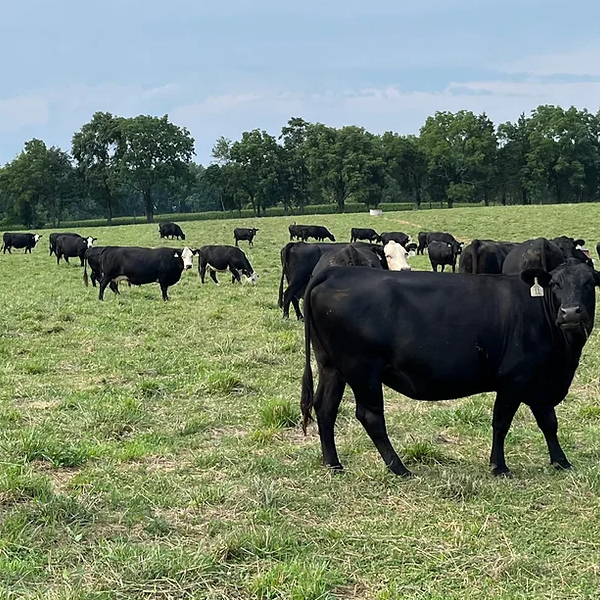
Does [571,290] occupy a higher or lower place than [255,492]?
higher

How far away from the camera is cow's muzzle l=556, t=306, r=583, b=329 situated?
17.7 feet

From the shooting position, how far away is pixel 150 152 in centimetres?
7800

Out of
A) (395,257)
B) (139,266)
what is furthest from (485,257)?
(139,266)

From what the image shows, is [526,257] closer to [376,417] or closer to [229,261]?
[376,417]

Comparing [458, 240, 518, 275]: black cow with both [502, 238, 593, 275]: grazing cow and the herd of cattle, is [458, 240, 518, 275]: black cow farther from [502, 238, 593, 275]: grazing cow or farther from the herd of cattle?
the herd of cattle

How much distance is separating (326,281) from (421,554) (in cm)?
254

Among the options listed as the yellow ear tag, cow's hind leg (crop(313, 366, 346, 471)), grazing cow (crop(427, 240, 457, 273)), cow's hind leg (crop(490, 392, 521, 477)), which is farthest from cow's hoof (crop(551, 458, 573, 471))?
grazing cow (crop(427, 240, 457, 273))

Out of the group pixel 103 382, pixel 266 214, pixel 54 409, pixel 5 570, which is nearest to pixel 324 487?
pixel 5 570

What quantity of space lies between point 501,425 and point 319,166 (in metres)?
76.2

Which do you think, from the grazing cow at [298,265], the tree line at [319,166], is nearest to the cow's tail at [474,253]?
the grazing cow at [298,265]

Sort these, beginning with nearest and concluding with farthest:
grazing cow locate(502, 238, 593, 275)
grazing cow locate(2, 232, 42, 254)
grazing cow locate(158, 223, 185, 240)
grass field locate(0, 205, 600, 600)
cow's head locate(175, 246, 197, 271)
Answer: grass field locate(0, 205, 600, 600), grazing cow locate(502, 238, 593, 275), cow's head locate(175, 246, 197, 271), grazing cow locate(2, 232, 42, 254), grazing cow locate(158, 223, 185, 240)

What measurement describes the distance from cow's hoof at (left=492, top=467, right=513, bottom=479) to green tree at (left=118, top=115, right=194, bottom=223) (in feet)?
241

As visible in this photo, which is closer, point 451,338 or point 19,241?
point 451,338

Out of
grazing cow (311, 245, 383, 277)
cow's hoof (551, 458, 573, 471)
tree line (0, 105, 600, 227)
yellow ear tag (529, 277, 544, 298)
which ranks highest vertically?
tree line (0, 105, 600, 227)
